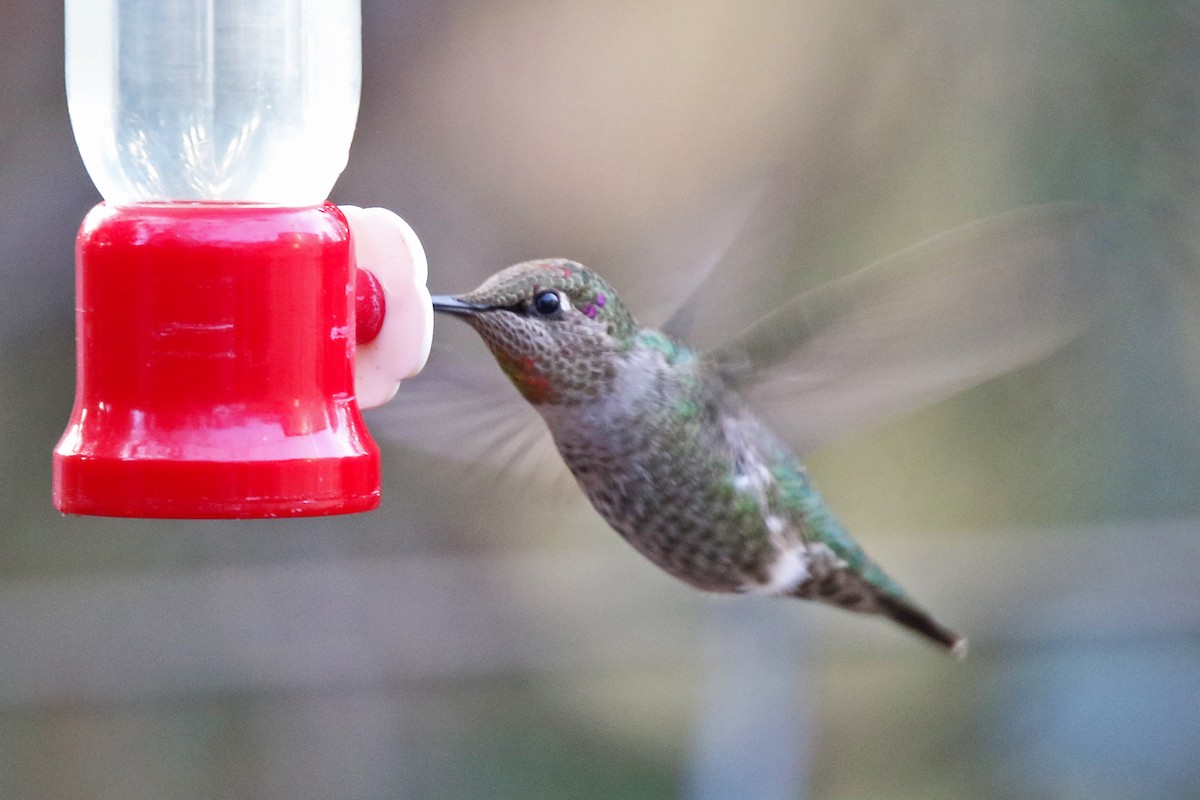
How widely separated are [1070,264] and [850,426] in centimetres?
42

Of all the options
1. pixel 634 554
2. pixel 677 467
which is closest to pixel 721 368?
pixel 677 467

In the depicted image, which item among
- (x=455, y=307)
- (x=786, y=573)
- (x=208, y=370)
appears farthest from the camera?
(x=786, y=573)

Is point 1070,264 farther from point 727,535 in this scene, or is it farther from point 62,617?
point 62,617

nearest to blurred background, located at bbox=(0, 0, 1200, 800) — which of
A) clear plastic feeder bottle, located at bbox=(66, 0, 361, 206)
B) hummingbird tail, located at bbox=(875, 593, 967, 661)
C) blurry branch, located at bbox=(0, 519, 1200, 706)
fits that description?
blurry branch, located at bbox=(0, 519, 1200, 706)

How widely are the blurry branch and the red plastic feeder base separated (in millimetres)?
3305

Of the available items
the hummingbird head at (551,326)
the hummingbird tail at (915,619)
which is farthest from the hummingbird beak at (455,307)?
the hummingbird tail at (915,619)

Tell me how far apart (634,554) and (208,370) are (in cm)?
348

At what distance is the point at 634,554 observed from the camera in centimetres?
515

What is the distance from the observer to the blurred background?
4902 mm

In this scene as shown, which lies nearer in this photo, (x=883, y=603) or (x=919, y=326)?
(x=919, y=326)

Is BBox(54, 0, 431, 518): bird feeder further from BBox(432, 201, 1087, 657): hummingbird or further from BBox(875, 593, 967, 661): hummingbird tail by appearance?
BBox(875, 593, 967, 661): hummingbird tail

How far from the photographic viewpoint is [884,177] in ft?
16.9

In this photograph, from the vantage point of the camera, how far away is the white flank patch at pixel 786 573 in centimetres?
265

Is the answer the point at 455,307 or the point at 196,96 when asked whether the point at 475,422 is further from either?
the point at 196,96
